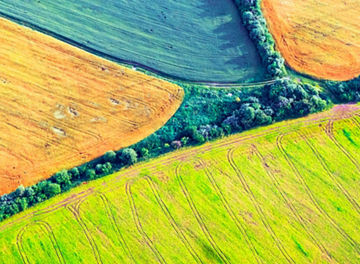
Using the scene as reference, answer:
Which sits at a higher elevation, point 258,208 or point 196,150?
point 196,150

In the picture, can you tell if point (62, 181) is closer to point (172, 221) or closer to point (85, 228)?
point (85, 228)

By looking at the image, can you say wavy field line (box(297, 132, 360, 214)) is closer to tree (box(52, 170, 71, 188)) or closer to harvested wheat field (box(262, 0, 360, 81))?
harvested wheat field (box(262, 0, 360, 81))

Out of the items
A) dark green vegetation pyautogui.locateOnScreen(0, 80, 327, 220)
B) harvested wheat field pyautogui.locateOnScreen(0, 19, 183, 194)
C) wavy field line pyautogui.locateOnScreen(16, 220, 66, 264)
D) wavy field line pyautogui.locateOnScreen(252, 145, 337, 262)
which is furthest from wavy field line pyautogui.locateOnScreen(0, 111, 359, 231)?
harvested wheat field pyautogui.locateOnScreen(0, 19, 183, 194)

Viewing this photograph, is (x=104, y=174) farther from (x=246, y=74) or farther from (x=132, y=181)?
(x=246, y=74)

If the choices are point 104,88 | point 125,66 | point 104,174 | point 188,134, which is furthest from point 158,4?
point 104,174

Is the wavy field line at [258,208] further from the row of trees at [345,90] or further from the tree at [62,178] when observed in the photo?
the tree at [62,178]

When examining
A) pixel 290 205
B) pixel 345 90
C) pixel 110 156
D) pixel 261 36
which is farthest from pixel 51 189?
pixel 345 90

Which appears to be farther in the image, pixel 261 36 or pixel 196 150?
pixel 261 36
